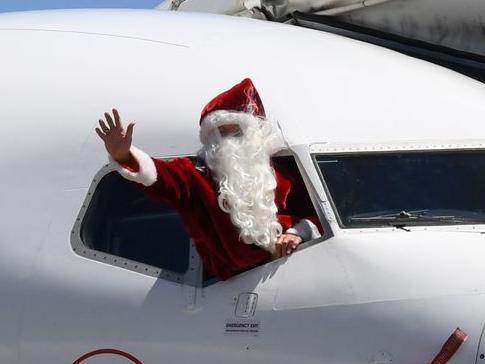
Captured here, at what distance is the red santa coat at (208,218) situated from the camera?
479 centimetres

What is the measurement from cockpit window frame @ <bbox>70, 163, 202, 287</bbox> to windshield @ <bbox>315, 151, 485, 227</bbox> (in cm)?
78

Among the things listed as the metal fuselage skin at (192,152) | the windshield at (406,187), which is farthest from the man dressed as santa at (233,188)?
the windshield at (406,187)

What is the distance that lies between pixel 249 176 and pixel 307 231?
15.7 inches

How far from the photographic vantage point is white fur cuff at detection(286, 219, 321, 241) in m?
4.85

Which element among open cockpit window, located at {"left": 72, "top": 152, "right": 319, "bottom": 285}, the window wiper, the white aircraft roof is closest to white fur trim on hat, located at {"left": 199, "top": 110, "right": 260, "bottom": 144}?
the white aircraft roof

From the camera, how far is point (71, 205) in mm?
5148

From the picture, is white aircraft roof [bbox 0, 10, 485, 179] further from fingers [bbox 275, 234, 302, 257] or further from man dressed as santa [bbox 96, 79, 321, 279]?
fingers [bbox 275, 234, 302, 257]

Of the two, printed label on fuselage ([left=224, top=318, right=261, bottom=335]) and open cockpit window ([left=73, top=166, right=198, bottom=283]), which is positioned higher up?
open cockpit window ([left=73, top=166, right=198, bottom=283])

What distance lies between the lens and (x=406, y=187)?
501 cm

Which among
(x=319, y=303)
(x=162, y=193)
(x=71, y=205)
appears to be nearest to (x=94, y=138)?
(x=71, y=205)

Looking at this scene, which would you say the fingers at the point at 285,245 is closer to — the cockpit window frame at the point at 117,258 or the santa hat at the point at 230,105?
the cockpit window frame at the point at 117,258

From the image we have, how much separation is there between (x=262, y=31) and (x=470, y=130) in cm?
151

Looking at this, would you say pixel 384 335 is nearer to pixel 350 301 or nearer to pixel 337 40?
pixel 350 301

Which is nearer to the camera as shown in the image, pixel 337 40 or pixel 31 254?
pixel 31 254
